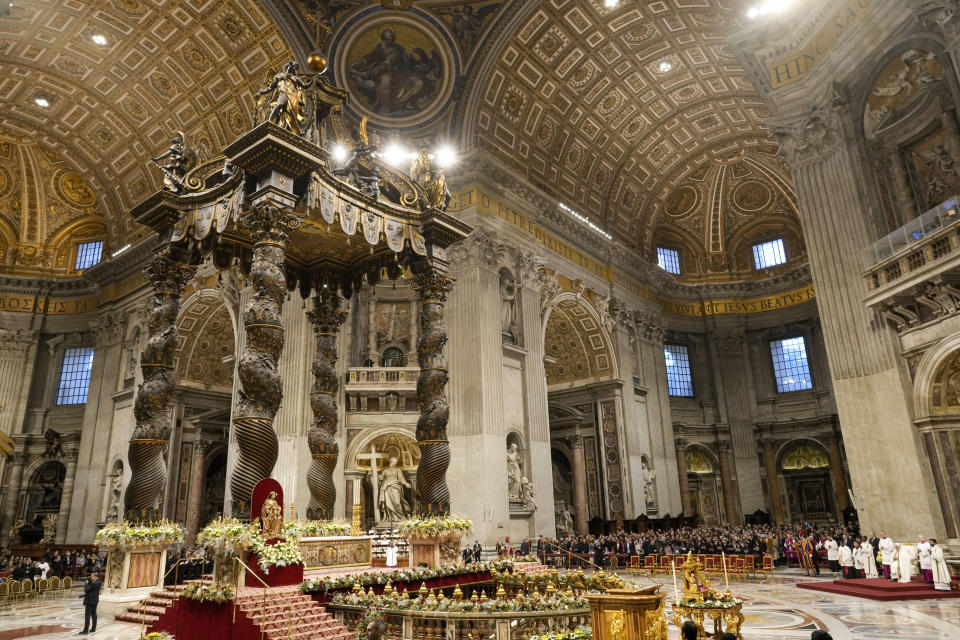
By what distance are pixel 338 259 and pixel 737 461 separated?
2242 centimetres

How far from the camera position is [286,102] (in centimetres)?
835

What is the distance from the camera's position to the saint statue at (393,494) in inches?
649

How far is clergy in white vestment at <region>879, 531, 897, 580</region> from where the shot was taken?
10.6m

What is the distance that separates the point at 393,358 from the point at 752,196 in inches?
787

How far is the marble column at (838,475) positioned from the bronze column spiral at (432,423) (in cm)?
2182

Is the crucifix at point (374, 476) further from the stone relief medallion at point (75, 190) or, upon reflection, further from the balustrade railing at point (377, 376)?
the stone relief medallion at point (75, 190)

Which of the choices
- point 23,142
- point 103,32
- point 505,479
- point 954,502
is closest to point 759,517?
point 505,479

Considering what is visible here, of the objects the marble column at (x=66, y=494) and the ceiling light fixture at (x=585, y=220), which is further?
the ceiling light fixture at (x=585, y=220)

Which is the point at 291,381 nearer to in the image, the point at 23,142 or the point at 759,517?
the point at 23,142

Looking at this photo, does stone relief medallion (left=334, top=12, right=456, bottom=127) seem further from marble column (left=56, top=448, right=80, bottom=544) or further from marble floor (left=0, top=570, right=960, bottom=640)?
marble column (left=56, top=448, right=80, bottom=544)

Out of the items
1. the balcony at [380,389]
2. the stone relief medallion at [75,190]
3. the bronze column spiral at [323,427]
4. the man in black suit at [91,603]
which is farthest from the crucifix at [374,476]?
the stone relief medallion at [75,190]

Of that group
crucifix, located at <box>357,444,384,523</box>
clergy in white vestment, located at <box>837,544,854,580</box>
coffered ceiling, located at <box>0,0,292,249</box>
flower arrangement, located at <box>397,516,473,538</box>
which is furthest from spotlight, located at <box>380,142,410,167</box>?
clergy in white vestment, located at <box>837,544,854,580</box>

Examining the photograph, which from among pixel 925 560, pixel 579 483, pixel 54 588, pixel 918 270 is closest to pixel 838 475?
pixel 579 483

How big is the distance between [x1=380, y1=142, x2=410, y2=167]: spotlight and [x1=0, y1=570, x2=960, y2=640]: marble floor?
1360 centimetres
